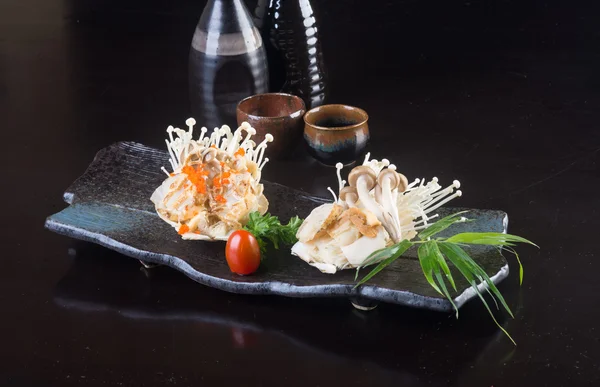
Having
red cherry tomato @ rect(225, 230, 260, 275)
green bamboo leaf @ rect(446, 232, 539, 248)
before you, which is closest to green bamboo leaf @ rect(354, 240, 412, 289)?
green bamboo leaf @ rect(446, 232, 539, 248)

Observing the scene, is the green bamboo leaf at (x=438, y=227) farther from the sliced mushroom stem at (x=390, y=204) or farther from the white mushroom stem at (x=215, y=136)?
the white mushroom stem at (x=215, y=136)

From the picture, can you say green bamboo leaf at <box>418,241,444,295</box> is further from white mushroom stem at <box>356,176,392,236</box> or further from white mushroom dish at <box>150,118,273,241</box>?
white mushroom dish at <box>150,118,273,241</box>

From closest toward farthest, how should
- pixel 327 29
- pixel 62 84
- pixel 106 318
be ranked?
1. pixel 106 318
2. pixel 62 84
3. pixel 327 29

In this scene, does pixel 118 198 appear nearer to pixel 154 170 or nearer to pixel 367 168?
pixel 154 170

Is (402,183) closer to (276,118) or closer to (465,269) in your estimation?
(465,269)

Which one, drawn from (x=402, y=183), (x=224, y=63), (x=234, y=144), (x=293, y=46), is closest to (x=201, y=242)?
(x=234, y=144)

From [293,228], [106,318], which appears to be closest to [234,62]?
[293,228]
